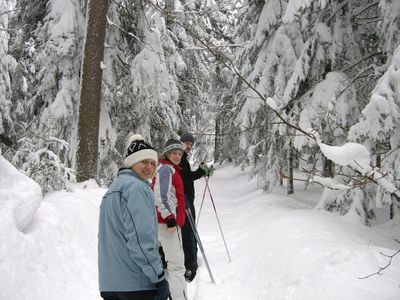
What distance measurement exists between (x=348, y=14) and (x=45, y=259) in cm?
826

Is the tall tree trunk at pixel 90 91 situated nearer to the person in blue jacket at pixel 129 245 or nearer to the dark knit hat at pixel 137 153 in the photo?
the dark knit hat at pixel 137 153

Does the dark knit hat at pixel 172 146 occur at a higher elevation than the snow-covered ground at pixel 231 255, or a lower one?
higher

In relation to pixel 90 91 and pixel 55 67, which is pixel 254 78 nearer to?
pixel 90 91

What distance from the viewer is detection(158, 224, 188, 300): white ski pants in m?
4.50

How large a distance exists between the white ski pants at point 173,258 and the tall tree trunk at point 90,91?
12.2 feet

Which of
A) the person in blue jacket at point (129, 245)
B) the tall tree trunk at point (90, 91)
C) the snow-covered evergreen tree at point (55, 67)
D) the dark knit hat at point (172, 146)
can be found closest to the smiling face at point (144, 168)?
the person in blue jacket at point (129, 245)

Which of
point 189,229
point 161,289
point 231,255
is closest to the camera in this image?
point 161,289

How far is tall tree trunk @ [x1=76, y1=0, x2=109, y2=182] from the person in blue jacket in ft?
17.1

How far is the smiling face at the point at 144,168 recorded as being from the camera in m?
2.90

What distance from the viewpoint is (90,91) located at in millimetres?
7715

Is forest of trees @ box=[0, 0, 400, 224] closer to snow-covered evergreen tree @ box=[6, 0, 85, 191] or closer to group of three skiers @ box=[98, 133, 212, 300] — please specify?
snow-covered evergreen tree @ box=[6, 0, 85, 191]

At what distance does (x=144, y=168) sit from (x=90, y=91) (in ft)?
17.3

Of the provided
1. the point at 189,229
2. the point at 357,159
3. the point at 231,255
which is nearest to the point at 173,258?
the point at 189,229

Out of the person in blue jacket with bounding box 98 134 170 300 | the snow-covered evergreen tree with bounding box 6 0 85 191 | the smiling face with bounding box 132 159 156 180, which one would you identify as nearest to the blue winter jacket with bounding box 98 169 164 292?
the person in blue jacket with bounding box 98 134 170 300
